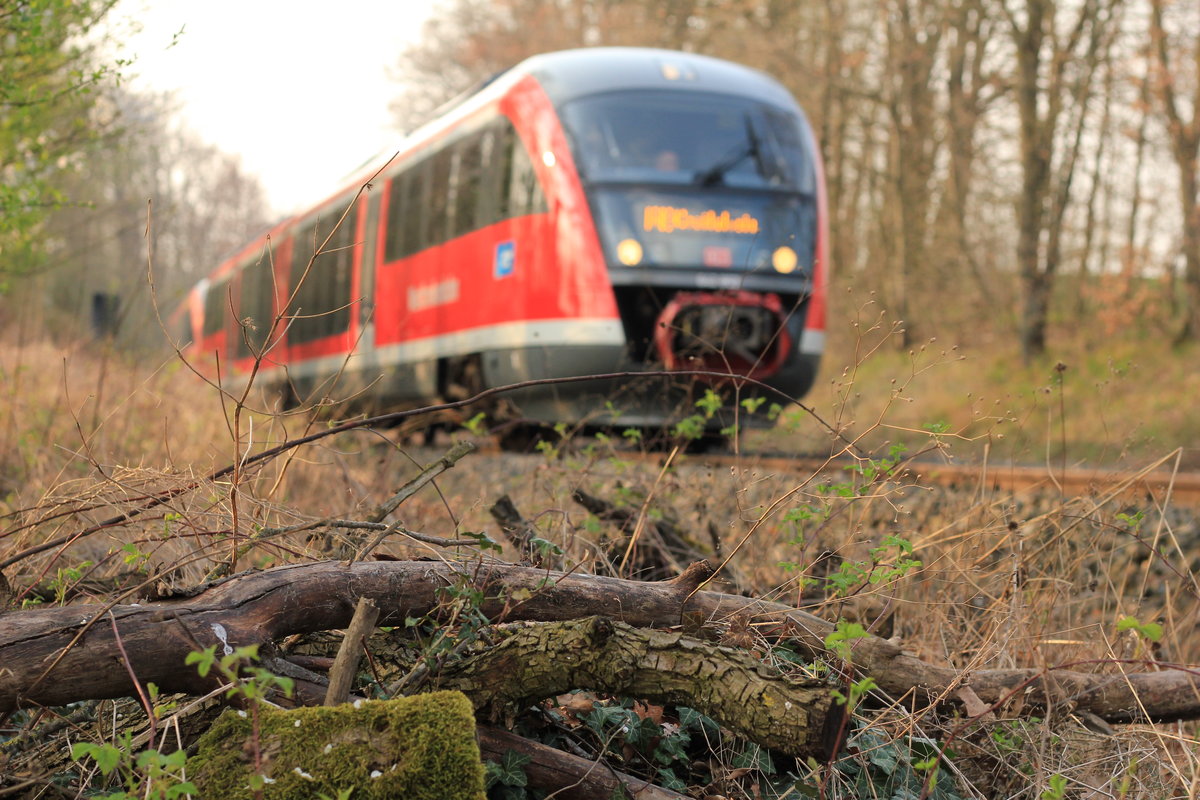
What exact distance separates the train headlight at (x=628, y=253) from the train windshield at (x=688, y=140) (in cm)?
52

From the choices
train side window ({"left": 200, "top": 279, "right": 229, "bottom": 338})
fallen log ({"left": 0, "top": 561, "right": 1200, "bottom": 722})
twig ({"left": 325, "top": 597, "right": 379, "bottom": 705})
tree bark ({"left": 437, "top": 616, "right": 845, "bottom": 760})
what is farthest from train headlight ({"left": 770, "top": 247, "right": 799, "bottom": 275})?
train side window ({"left": 200, "top": 279, "right": 229, "bottom": 338})

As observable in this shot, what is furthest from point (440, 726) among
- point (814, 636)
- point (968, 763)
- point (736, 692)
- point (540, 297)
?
point (540, 297)

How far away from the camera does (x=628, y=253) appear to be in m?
8.58

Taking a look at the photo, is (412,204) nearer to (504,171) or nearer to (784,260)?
(504,171)

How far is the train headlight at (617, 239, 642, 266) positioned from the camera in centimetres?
855

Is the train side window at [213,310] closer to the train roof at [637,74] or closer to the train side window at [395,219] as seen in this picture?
the train side window at [395,219]

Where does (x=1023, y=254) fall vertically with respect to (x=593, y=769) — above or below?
above

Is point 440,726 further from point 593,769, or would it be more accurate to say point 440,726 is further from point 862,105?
point 862,105

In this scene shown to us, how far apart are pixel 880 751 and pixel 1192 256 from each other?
15.1 metres

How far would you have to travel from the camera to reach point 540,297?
8.59m

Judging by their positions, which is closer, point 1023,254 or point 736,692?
point 736,692

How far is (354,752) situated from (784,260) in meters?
7.49

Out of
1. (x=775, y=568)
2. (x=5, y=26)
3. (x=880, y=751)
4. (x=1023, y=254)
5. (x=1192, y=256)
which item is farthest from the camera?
(x=1023, y=254)

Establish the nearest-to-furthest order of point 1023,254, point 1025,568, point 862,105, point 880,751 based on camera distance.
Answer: point 880,751, point 1025,568, point 1023,254, point 862,105
